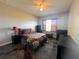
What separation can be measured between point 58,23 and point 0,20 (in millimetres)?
4711

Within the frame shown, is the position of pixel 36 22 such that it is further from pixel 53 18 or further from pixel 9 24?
pixel 9 24

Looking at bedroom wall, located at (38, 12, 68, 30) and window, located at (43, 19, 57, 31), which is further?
window, located at (43, 19, 57, 31)

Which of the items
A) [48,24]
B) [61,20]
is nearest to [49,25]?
[48,24]

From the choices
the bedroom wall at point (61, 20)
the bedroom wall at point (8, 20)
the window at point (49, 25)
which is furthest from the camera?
the window at point (49, 25)

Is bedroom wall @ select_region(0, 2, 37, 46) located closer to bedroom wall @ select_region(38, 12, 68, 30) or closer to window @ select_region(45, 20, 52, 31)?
window @ select_region(45, 20, 52, 31)

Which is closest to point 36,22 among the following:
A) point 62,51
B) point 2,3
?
point 2,3

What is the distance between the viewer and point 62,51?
5.43 feet

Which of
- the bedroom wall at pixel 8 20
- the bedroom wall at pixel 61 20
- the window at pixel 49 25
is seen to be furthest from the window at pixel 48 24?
the bedroom wall at pixel 8 20

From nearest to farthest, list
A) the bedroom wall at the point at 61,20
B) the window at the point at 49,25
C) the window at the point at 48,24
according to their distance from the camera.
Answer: the bedroom wall at the point at 61,20 < the window at the point at 49,25 < the window at the point at 48,24

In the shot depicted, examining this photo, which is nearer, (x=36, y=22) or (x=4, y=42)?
(x=4, y=42)

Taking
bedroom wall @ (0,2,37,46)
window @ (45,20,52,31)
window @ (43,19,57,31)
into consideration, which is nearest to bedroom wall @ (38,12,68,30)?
window @ (43,19,57,31)

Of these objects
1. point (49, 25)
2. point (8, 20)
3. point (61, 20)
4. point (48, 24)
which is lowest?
point (49, 25)

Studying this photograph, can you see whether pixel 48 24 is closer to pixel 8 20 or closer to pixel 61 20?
pixel 61 20

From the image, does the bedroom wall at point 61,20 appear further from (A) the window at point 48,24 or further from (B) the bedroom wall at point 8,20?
(B) the bedroom wall at point 8,20
